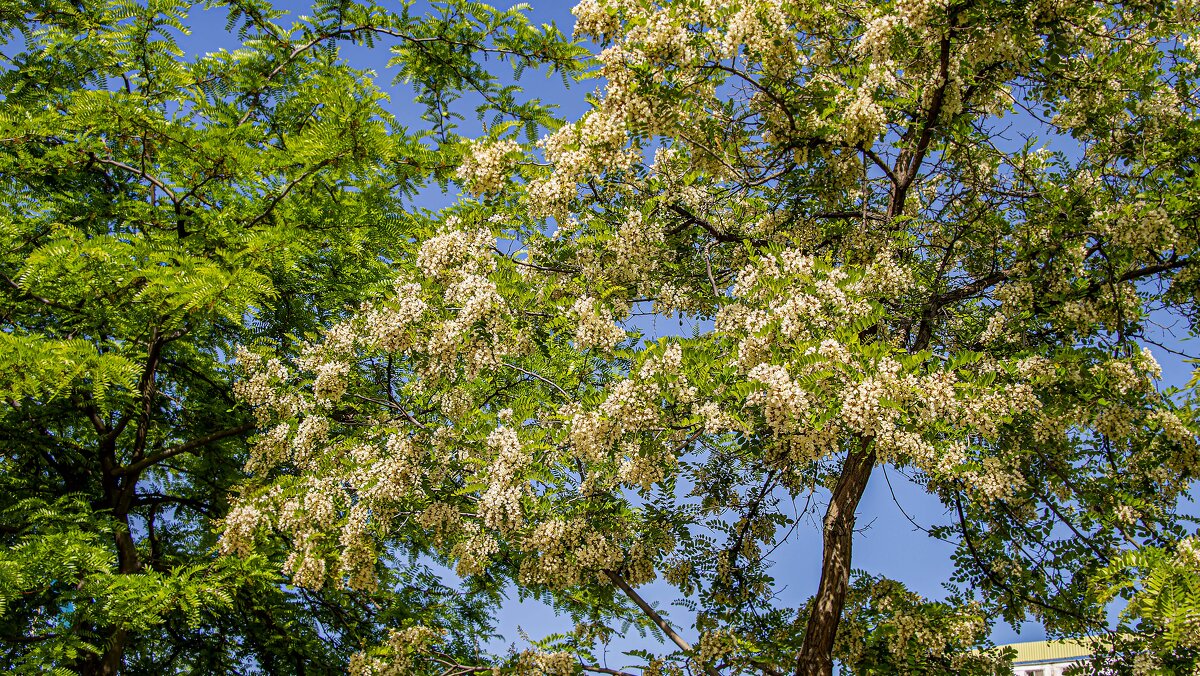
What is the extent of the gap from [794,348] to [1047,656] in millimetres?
20008

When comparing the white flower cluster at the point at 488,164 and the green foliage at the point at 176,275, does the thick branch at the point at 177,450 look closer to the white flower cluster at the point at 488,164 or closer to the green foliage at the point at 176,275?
the green foliage at the point at 176,275

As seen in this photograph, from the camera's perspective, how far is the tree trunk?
5.72 m

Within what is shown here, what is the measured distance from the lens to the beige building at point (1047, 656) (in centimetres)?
625

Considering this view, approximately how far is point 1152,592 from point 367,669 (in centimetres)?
569

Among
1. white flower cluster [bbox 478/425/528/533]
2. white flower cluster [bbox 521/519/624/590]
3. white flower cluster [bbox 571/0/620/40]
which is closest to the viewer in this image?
white flower cluster [bbox 571/0/620/40]

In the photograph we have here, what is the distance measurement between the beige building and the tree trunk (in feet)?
4.65

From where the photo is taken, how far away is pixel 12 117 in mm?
7445

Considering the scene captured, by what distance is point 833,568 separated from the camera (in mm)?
6004

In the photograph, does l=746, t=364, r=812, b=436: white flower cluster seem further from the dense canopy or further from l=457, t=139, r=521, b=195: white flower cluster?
l=457, t=139, r=521, b=195: white flower cluster

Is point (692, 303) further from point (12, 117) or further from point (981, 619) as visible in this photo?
point (12, 117)

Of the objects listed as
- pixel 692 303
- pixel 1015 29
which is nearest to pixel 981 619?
pixel 692 303

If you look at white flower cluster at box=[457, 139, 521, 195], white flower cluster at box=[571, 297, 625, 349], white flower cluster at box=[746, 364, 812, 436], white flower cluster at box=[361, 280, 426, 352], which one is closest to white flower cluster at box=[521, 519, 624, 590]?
white flower cluster at box=[571, 297, 625, 349]

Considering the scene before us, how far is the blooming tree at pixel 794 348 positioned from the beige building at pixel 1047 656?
0.32 m

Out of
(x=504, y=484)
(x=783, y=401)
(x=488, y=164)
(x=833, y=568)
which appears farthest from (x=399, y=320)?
(x=833, y=568)
